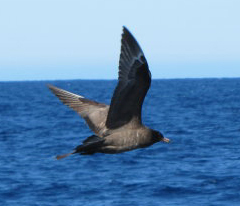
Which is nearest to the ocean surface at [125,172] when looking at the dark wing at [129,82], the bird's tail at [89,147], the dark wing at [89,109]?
the dark wing at [89,109]

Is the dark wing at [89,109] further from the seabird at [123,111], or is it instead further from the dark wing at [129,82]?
the dark wing at [129,82]

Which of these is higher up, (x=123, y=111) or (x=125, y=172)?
(x=123, y=111)

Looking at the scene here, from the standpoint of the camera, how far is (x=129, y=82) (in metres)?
10.6

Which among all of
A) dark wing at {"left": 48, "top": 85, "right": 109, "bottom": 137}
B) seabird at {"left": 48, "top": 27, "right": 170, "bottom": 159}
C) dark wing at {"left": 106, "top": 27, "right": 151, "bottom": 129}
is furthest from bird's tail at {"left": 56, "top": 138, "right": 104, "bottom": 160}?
dark wing at {"left": 106, "top": 27, "right": 151, "bottom": 129}

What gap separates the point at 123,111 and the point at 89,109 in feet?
5.30

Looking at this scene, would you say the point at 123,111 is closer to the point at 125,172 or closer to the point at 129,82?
the point at 129,82

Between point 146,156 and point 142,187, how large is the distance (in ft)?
32.5

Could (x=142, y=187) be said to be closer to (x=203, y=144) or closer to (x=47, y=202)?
(x=47, y=202)

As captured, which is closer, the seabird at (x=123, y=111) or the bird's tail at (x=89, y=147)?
the seabird at (x=123, y=111)

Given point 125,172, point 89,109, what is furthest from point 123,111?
point 125,172

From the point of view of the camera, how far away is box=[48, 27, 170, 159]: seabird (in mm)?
10297

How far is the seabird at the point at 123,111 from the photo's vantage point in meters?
10.3

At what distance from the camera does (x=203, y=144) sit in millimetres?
44188

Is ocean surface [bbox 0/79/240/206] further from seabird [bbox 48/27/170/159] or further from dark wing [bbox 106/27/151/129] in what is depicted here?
dark wing [bbox 106/27/151/129]
